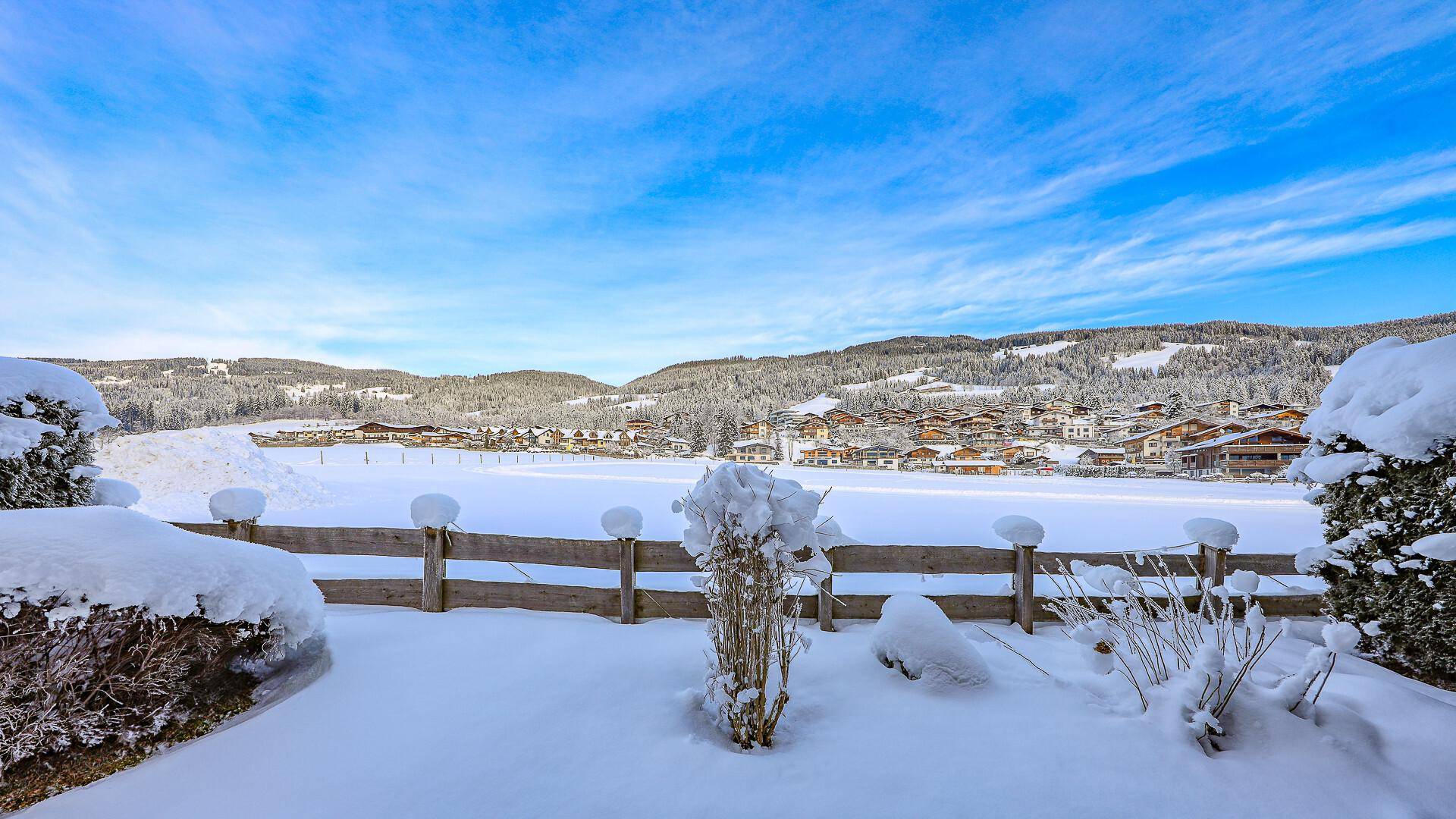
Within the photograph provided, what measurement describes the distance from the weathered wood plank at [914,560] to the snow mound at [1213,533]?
5.48 feet


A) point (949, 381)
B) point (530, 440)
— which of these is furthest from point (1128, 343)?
point (530, 440)

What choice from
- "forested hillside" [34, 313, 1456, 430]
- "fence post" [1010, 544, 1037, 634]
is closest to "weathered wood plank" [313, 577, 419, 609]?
"fence post" [1010, 544, 1037, 634]

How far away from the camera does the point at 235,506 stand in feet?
15.3

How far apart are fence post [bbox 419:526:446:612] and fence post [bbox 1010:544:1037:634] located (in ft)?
15.7

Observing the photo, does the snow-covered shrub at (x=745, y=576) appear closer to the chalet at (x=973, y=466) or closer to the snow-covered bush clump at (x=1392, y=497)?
the snow-covered bush clump at (x=1392, y=497)

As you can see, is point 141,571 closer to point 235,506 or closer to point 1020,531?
point 235,506

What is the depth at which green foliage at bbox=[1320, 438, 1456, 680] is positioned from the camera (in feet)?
11.0

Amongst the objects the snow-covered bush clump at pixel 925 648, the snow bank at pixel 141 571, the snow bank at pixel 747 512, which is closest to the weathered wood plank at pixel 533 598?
the snow bank at pixel 141 571

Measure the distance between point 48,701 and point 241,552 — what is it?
0.81 meters

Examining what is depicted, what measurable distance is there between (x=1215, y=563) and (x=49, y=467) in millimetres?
9309

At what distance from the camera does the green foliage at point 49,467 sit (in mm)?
3705

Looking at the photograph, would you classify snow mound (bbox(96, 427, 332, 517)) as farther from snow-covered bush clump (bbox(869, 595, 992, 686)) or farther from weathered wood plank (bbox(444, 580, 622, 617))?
snow-covered bush clump (bbox(869, 595, 992, 686))

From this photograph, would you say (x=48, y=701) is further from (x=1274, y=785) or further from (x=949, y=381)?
(x=949, y=381)

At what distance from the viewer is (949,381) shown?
90625 mm
